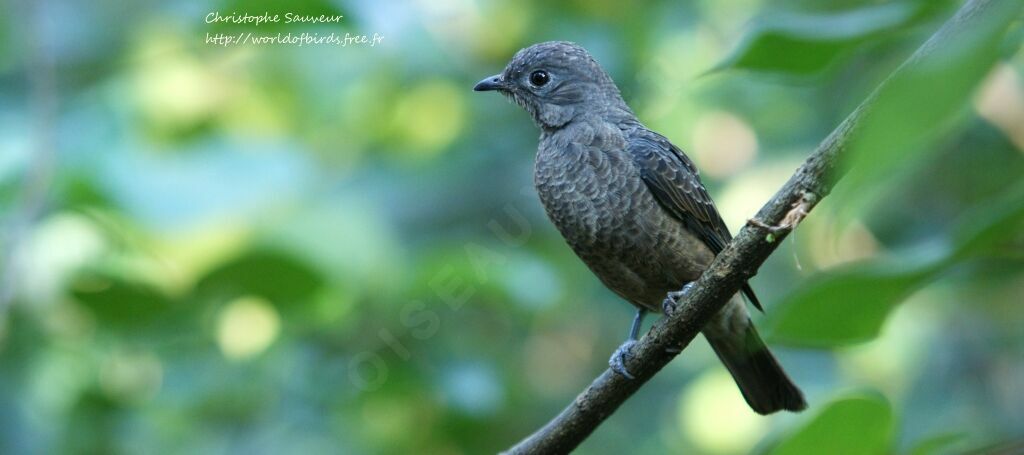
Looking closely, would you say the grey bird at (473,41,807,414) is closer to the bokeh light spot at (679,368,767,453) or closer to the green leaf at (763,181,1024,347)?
the bokeh light spot at (679,368,767,453)

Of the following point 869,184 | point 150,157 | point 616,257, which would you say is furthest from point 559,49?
point 869,184

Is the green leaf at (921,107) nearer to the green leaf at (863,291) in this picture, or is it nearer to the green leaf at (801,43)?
the green leaf at (863,291)

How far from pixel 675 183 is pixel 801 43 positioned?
1561mm

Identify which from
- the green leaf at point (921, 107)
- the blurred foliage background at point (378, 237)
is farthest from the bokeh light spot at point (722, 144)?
the green leaf at point (921, 107)

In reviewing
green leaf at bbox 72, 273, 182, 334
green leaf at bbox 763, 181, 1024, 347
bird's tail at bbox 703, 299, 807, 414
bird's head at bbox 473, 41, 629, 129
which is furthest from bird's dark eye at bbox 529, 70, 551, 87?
green leaf at bbox 763, 181, 1024, 347

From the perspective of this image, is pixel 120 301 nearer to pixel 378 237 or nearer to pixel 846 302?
pixel 378 237

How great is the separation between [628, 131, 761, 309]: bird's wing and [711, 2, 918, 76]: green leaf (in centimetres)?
144

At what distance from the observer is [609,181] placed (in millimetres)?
3135

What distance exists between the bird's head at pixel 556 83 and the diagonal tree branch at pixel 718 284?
39.9 inches

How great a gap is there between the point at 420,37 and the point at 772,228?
359 centimetres

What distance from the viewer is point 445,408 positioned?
441cm

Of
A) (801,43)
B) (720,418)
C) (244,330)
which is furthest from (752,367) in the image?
(244,330)

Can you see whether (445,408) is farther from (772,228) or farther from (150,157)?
(772,228)

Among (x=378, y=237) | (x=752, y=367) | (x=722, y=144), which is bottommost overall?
(x=752, y=367)
